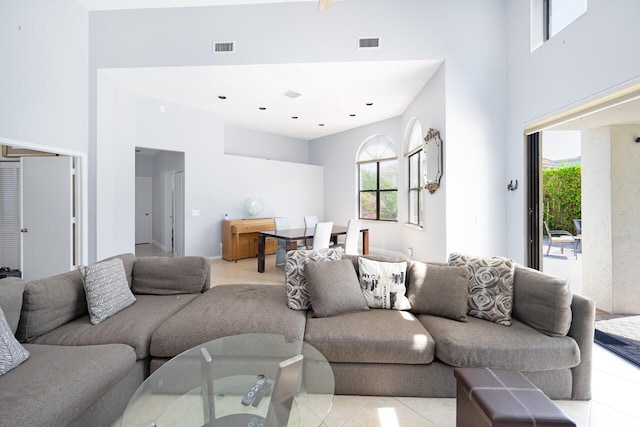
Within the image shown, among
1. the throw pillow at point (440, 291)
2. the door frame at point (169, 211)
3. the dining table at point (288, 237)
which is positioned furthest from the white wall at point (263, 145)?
the throw pillow at point (440, 291)

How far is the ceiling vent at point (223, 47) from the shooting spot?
12.3 ft

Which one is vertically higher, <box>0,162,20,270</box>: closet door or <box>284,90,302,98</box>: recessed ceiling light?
<box>284,90,302,98</box>: recessed ceiling light

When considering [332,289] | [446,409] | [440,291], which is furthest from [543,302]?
[332,289]

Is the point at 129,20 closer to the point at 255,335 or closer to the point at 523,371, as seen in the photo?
the point at 255,335

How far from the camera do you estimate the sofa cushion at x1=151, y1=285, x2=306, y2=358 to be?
1734 mm

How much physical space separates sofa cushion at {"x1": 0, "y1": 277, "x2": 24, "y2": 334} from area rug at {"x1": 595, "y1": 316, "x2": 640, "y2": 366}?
14.3 feet

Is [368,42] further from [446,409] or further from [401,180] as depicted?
[446,409]

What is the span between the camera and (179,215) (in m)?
5.82

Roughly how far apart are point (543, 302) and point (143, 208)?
9066mm

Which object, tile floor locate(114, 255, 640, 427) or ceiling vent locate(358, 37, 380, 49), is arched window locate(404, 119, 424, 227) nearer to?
ceiling vent locate(358, 37, 380, 49)

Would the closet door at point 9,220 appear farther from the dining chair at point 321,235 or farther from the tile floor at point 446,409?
the tile floor at point 446,409

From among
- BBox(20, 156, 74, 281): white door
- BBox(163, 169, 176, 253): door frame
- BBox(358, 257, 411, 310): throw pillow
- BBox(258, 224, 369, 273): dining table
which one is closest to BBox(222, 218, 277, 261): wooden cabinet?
BBox(258, 224, 369, 273): dining table

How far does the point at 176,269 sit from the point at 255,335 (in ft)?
3.90

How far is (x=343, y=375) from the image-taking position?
1.76 meters
